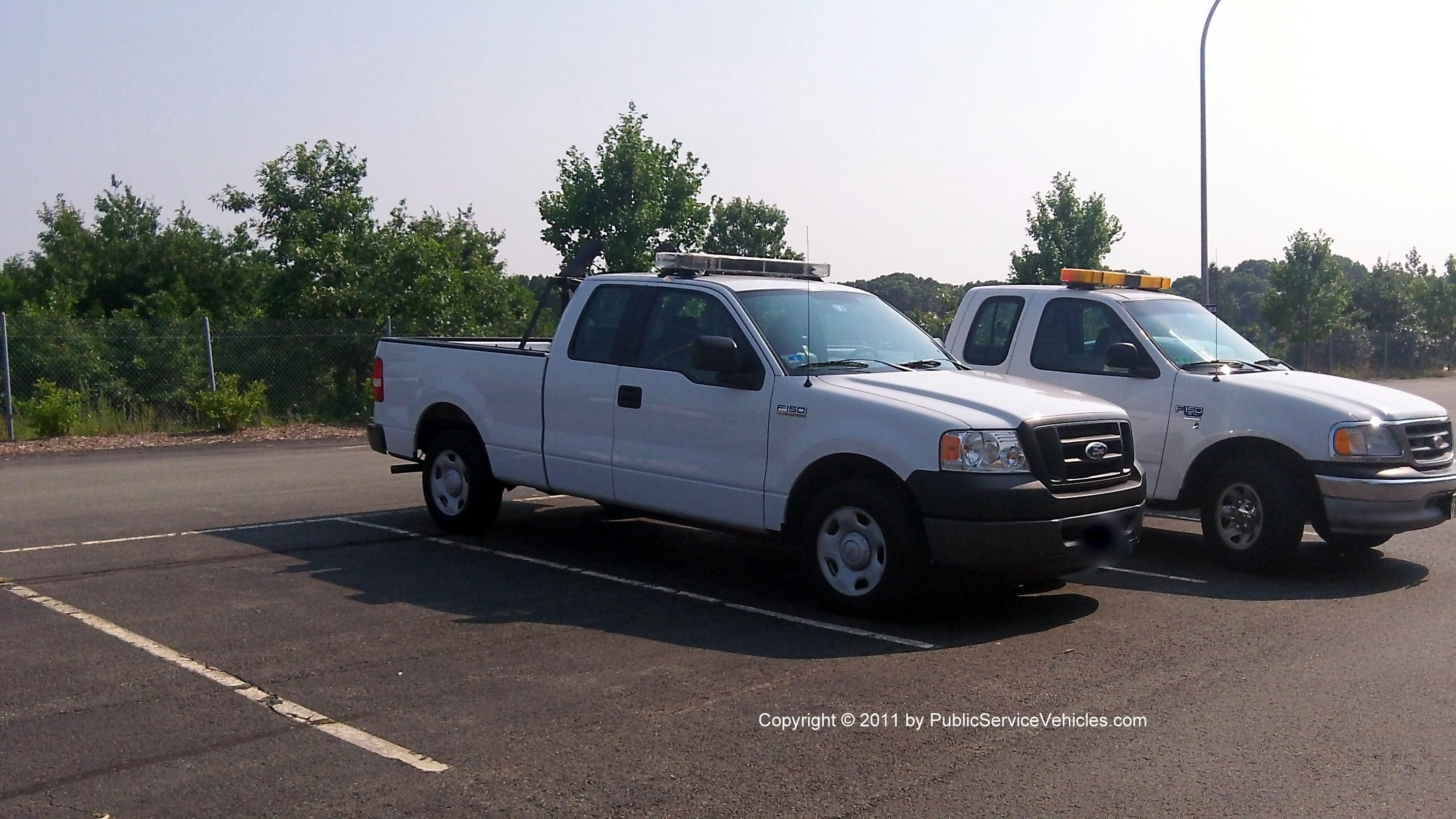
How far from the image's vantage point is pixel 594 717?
210 inches

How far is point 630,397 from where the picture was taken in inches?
322

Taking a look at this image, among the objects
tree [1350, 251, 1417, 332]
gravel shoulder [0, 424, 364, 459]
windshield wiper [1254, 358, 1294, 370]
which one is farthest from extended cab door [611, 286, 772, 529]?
tree [1350, 251, 1417, 332]

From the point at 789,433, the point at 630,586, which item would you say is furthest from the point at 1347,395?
the point at 630,586

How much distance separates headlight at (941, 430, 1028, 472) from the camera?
669cm

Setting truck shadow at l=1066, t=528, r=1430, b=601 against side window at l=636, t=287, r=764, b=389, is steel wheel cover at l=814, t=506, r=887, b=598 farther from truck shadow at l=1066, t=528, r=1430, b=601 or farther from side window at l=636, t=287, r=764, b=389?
truck shadow at l=1066, t=528, r=1430, b=601

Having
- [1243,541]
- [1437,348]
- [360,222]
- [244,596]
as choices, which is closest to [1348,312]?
[1437,348]

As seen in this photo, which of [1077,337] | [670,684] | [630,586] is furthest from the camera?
[1077,337]

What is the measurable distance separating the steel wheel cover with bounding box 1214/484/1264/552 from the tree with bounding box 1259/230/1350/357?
37559mm

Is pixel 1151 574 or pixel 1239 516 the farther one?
pixel 1239 516

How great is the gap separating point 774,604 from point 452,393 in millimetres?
3334

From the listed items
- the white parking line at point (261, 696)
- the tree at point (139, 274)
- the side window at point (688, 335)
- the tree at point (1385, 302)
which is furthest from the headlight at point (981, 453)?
the tree at point (1385, 302)

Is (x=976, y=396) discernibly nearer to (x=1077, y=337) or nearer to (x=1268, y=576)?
(x=1268, y=576)

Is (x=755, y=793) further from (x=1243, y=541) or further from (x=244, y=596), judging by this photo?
(x=1243, y=541)

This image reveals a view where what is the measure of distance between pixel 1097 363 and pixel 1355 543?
7.72 feet
